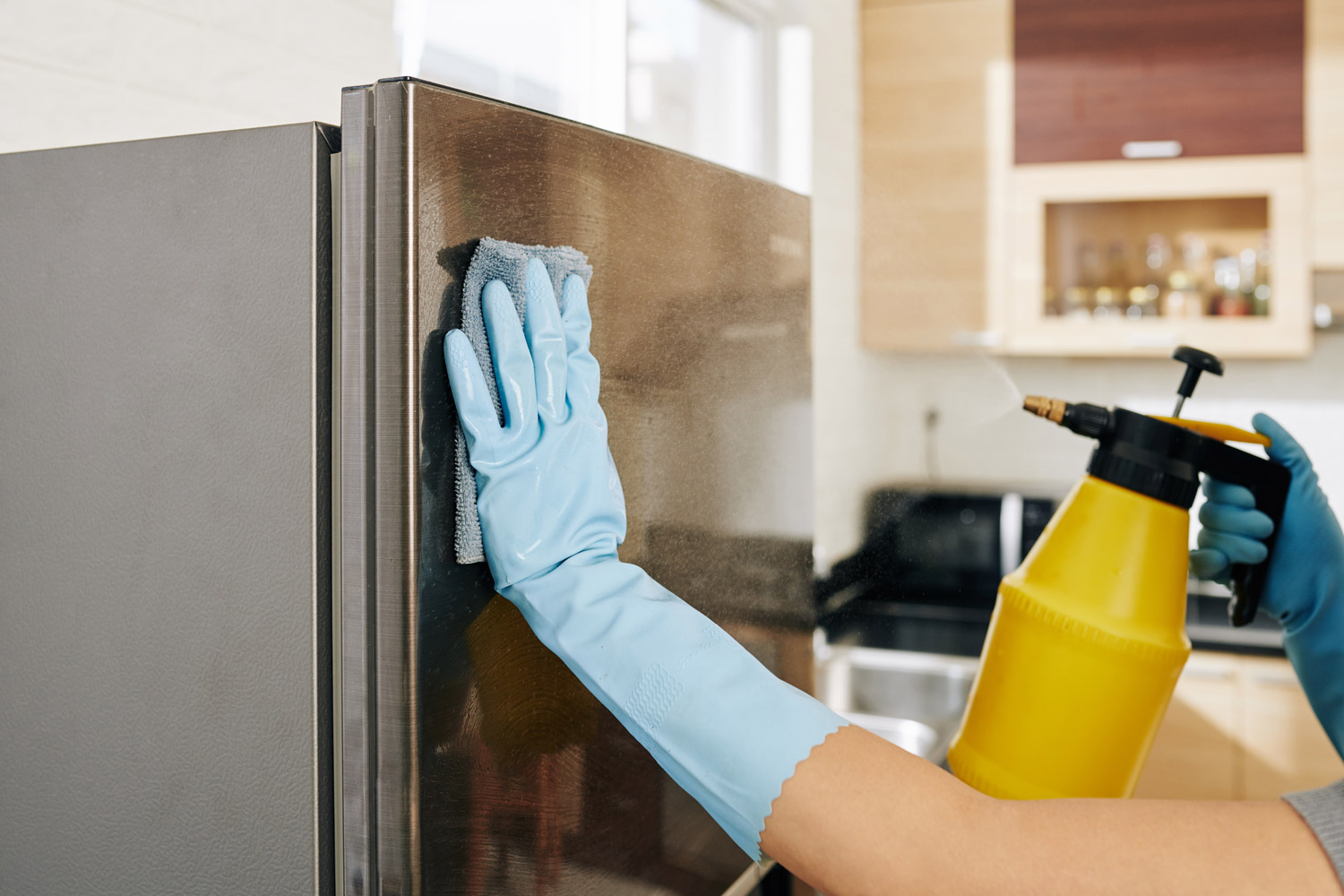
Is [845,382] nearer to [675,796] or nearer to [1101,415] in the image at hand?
[1101,415]

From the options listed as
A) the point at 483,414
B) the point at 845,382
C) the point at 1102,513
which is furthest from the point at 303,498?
the point at 845,382

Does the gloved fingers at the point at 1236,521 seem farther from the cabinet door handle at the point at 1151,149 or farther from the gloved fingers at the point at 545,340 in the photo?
the cabinet door handle at the point at 1151,149

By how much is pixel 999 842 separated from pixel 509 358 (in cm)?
39

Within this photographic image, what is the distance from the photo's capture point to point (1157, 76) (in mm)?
2363

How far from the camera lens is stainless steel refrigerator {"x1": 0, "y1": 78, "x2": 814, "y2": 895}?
53 cm

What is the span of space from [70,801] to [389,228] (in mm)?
453

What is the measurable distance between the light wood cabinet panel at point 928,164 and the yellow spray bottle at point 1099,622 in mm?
1702

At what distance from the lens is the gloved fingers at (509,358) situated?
1.82 ft

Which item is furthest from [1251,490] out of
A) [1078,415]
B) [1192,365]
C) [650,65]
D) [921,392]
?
[921,392]

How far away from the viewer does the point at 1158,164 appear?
2363 millimetres

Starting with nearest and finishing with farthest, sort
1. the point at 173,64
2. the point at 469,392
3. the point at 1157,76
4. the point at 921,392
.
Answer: the point at 469,392
the point at 173,64
the point at 1157,76
the point at 921,392

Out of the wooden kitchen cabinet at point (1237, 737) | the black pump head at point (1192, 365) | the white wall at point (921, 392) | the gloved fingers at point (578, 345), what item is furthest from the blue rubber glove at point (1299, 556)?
the white wall at point (921, 392)

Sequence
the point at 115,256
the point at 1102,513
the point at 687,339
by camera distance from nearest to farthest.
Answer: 1. the point at 115,256
2. the point at 687,339
3. the point at 1102,513

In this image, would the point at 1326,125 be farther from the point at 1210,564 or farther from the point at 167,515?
the point at 167,515
